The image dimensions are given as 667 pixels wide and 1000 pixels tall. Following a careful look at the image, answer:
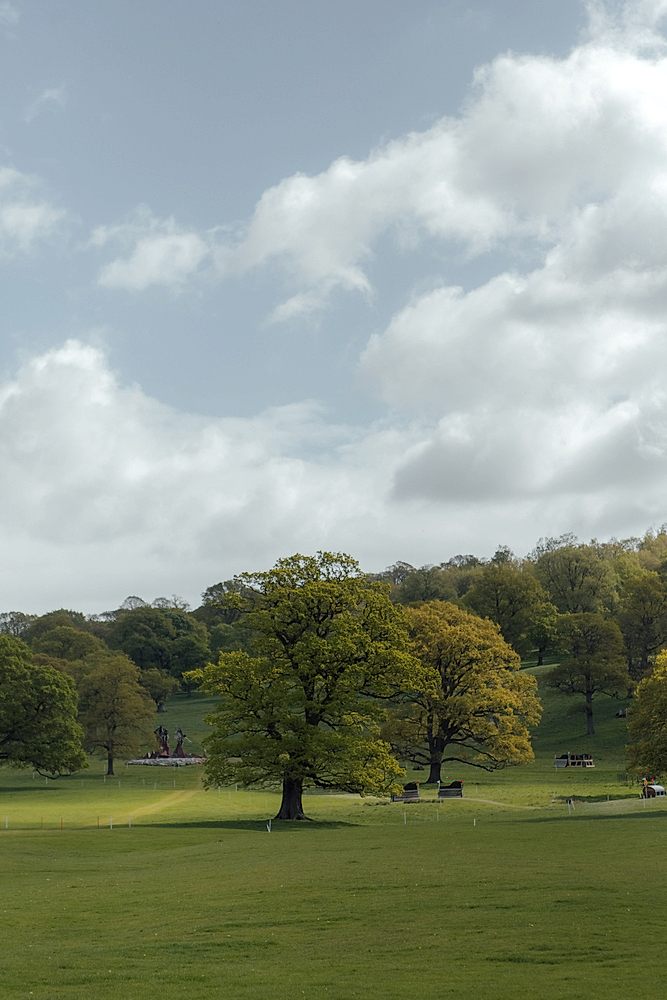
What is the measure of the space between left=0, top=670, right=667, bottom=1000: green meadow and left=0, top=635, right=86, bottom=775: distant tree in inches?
1355

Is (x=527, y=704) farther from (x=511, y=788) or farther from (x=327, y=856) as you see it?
(x=327, y=856)

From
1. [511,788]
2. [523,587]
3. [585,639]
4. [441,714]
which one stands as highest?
[523,587]

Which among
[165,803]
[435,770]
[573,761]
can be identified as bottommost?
[165,803]

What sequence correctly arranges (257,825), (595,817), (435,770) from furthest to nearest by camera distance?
(435,770), (257,825), (595,817)

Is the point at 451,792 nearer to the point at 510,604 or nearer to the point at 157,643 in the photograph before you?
the point at 510,604

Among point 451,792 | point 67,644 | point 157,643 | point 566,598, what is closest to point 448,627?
point 451,792

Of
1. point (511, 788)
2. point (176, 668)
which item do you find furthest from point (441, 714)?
point (176, 668)

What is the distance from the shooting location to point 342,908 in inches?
963

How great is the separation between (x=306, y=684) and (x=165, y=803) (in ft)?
79.6

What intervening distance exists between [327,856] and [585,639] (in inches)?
3229

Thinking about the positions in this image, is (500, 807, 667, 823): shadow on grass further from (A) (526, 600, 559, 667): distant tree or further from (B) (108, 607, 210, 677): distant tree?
(B) (108, 607, 210, 677): distant tree

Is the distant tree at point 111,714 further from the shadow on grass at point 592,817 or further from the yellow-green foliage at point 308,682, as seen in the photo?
the shadow on grass at point 592,817

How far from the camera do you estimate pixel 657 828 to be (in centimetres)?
4053

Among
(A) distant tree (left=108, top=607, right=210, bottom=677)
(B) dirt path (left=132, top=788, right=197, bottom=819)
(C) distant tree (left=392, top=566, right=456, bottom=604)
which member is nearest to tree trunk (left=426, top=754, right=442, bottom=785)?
(B) dirt path (left=132, top=788, right=197, bottom=819)
